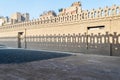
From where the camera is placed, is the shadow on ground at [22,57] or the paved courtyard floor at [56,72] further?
the shadow on ground at [22,57]

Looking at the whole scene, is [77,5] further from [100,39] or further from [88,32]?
[100,39]

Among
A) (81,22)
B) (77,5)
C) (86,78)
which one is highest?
(77,5)

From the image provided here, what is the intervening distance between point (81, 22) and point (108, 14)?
133 inches

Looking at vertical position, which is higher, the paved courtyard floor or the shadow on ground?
the shadow on ground

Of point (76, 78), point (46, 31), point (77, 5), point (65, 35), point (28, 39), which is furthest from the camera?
point (28, 39)

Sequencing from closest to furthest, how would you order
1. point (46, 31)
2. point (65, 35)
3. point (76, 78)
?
point (76, 78) < point (65, 35) < point (46, 31)

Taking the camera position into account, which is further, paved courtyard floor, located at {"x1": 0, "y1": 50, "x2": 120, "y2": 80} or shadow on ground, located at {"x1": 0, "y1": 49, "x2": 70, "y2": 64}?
shadow on ground, located at {"x1": 0, "y1": 49, "x2": 70, "y2": 64}

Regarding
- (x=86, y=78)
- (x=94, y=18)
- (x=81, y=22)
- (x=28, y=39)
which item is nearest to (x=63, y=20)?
(x=81, y=22)

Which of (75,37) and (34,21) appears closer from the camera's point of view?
(75,37)

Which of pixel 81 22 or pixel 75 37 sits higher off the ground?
pixel 81 22

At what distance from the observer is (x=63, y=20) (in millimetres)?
23922

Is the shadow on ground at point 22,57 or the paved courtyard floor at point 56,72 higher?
the shadow on ground at point 22,57

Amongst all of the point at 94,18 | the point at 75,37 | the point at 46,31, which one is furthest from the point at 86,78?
the point at 46,31

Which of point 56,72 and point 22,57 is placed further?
point 22,57
